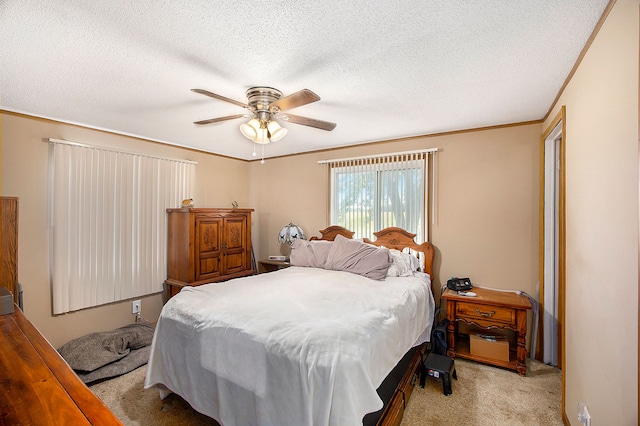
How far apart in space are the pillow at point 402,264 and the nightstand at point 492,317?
0.42 m

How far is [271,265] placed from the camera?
4.63 m

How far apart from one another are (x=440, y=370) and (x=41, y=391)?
249cm

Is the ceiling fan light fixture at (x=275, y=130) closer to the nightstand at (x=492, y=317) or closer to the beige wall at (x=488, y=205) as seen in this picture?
the beige wall at (x=488, y=205)

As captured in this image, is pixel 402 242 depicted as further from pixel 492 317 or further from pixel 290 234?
pixel 290 234

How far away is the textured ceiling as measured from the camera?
4.55 ft

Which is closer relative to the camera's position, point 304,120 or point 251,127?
point 304,120

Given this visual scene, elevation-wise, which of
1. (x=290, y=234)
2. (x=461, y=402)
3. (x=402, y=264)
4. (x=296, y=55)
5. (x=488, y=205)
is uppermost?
(x=296, y=55)

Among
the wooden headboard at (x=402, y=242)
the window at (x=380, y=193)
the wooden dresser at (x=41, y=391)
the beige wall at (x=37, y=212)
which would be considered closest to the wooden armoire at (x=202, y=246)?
the beige wall at (x=37, y=212)

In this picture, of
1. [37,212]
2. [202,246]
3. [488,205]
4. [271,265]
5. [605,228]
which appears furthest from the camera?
[271,265]

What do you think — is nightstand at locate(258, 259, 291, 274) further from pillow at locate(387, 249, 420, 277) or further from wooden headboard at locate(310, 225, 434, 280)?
pillow at locate(387, 249, 420, 277)

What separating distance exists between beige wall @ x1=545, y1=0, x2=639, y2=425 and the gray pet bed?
137 inches

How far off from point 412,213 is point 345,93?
1842 millimetres

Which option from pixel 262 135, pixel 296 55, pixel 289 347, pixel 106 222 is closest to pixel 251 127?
pixel 262 135

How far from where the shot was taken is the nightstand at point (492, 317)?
8.63 feet
